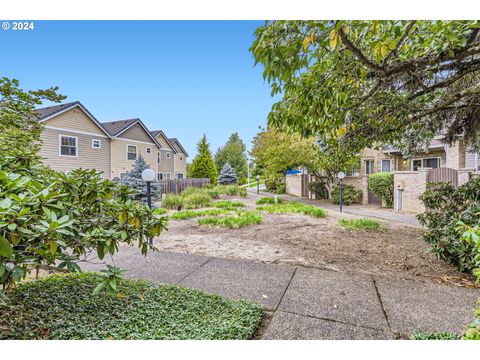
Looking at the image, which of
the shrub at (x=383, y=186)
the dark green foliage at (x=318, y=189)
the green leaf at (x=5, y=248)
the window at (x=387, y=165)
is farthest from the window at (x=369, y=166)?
the green leaf at (x=5, y=248)

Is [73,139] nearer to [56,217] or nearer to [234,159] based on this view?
[56,217]

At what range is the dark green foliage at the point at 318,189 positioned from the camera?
12.1 m

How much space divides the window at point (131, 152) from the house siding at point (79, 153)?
103 cm

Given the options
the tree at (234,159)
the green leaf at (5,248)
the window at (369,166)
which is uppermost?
Result: the tree at (234,159)

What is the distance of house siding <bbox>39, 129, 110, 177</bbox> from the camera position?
8.59m

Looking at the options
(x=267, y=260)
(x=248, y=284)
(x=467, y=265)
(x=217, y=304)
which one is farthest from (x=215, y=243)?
(x=467, y=265)

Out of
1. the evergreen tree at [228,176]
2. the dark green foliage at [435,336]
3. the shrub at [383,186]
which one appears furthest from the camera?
the evergreen tree at [228,176]

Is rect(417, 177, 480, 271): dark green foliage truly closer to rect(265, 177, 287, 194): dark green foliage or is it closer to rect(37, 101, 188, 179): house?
rect(37, 101, 188, 179): house

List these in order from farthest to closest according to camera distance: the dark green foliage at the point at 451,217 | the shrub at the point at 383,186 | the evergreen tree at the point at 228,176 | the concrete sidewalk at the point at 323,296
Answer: the evergreen tree at the point at 228,176
the shrub at the point at 383,186
the dark green foliage at the point at 451,217
the concrete sidewalk at the point at 323,296

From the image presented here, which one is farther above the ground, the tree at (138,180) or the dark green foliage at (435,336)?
the tree at (138,180)

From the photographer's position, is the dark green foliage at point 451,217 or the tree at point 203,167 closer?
the dark green foliage at point 451,217

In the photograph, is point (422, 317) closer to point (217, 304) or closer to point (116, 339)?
point (217, 304)

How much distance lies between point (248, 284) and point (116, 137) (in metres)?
11.2

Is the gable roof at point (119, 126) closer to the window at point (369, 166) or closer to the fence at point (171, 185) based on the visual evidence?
the fence at point (171, 185)
